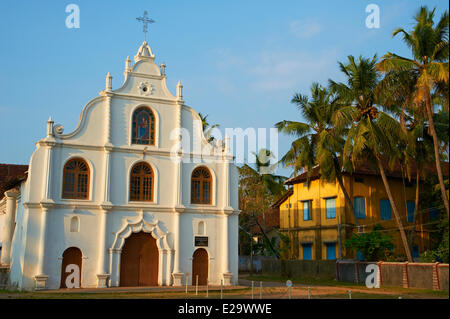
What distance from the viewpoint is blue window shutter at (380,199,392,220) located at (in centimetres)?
3656

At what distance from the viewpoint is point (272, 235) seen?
50.4m

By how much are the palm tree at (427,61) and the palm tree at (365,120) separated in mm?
4080

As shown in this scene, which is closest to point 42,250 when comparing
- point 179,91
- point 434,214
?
point 179,91

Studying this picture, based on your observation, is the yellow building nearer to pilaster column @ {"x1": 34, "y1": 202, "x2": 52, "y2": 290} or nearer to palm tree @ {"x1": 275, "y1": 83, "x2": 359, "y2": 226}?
palm tree @ {"x1": 275, "y1": 83, "x2": 359, "y2": 226}

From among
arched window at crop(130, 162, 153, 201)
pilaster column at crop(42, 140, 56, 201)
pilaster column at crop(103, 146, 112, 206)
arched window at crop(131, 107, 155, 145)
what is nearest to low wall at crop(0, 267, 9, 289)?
pilaster column at crop(42, 140, 56, 201)

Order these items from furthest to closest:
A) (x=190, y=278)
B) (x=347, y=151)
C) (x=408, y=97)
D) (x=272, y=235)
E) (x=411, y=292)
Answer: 1. (x=272, y=235)
2. (x=347, y=151)
3. (x=190, y=278)
4. (x=408, y=97)
5. (x=411, y=292)

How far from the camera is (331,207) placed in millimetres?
36938

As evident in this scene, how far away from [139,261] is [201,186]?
537cm

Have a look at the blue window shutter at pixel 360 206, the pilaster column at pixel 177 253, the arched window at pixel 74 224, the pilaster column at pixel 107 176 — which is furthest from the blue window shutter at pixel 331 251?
the arched window at pixel 74 224

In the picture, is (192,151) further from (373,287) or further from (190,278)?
(373,287)

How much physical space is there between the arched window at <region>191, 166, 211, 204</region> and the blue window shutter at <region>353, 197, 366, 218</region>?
1262cm

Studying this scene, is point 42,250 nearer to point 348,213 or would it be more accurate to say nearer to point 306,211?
point 348,213

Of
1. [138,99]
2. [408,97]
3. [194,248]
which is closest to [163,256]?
[194,248]

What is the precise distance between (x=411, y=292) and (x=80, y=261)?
16328 millimetres
